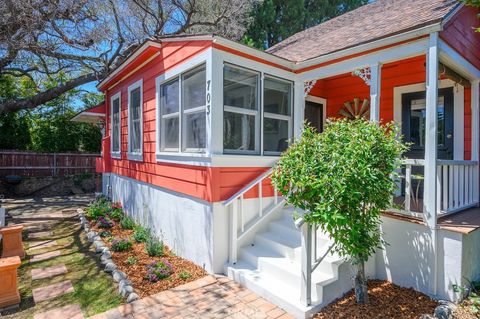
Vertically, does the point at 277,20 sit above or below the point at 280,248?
above

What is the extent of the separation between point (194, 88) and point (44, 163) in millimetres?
12418

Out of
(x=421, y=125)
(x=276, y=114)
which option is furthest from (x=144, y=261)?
(x=421, y=125)

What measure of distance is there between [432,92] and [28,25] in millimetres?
13221

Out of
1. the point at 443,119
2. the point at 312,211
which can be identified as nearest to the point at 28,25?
the point at 312,211

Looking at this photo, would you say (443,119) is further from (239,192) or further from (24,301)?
(24,301)

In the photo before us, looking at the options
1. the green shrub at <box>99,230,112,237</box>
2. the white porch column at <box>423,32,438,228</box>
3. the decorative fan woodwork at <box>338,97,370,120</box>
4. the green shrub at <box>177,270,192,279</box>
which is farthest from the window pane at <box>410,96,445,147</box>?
the green shrub at <box>99,230,112,237</box>

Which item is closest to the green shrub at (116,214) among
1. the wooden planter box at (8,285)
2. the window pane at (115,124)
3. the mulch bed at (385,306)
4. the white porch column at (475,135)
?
the window pane at (115,124)

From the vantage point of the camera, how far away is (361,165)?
299 cm

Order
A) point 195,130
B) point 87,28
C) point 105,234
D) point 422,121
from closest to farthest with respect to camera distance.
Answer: point 195,130 → point 422,121 → point 105,234 → point 87,28

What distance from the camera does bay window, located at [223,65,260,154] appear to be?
4832 millimetres

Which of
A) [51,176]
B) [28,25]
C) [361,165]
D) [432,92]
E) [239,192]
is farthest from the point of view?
[51,176]

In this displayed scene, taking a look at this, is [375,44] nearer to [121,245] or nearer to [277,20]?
[121,245]

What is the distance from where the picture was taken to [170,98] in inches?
235

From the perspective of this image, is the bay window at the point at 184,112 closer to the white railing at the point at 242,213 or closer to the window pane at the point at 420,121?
the white railing at the point at 242,213
